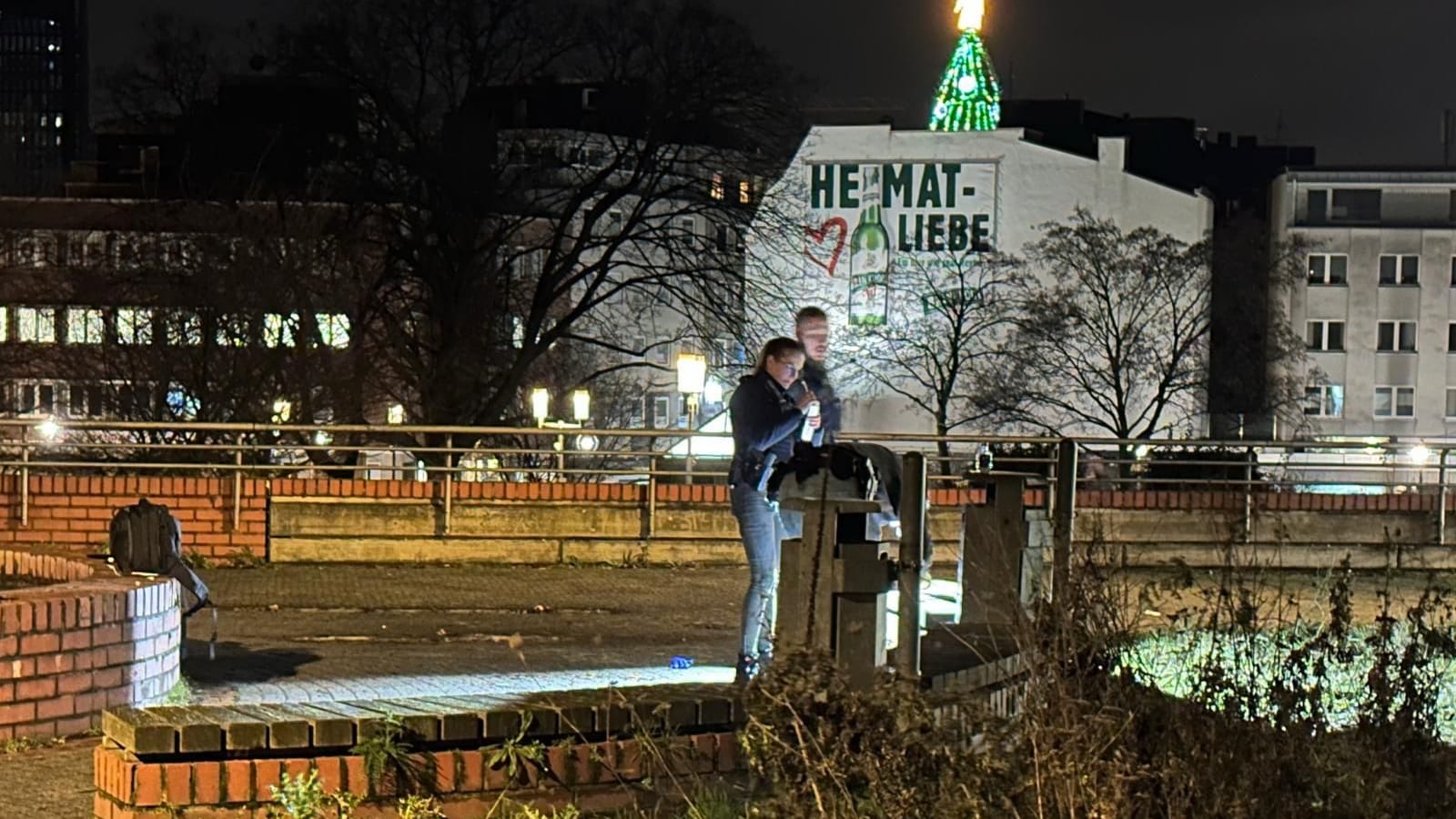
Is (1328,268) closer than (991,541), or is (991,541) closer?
(991,541)

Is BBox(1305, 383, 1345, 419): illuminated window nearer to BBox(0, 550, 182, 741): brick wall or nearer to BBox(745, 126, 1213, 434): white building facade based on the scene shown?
BBox(745, 126, 1213, 434): white building facade

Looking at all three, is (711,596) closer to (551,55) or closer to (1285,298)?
(551,55)

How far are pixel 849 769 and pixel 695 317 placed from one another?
2647 cm

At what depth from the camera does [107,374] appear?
38.9 meters

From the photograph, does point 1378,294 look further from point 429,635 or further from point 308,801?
point 308,801

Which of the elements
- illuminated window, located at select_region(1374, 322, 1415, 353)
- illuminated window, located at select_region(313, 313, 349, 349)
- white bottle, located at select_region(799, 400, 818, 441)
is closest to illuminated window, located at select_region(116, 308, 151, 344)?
illuminated window, located at select_region(313, 313, 349, 349)

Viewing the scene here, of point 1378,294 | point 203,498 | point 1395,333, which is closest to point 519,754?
point 203,498

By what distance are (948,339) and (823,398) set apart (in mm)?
60575

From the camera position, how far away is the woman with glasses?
9.16 m

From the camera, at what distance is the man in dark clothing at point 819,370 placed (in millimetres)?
9633

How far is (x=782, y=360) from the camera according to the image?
9.21m

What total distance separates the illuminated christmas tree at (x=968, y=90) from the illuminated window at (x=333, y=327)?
143 feet

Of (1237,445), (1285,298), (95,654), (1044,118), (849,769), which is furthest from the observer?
(1044,118)

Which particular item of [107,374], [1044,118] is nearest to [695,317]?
[107,374]
